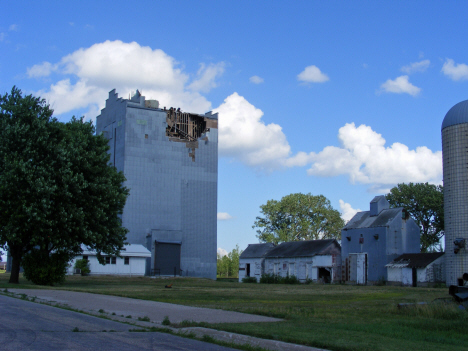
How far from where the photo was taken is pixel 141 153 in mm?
73938

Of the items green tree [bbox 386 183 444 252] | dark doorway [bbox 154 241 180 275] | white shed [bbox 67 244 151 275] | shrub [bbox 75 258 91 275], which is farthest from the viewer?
green tree [bbox 386 183 444 252]

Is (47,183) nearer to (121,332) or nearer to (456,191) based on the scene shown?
(121,332)

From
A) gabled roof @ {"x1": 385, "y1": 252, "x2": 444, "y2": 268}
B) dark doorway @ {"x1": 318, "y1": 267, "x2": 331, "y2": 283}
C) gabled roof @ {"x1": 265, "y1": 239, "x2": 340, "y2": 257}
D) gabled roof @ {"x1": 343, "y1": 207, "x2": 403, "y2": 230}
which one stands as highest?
gabled roof @ {"x1": 343, "y1": 207, "x2": 403, "y2": 230}

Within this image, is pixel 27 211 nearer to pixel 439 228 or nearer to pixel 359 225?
pixel 359 225

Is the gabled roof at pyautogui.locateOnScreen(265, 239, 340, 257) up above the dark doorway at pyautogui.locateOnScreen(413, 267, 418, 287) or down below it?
above

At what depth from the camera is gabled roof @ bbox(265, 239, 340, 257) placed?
207 feet

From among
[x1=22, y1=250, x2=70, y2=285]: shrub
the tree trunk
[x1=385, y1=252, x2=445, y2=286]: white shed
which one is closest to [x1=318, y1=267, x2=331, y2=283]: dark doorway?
[x1=385, y1=252, x2=445, y2=286]: white shed

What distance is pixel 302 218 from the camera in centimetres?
10562

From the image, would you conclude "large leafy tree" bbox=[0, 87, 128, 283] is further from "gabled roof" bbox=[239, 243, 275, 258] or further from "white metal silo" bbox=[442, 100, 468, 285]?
"gabled roof" bbox=[239, 243, 275, 258]

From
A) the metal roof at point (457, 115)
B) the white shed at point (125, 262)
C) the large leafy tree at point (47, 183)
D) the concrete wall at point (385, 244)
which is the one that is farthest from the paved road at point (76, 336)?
the white shed at point (125, 262)

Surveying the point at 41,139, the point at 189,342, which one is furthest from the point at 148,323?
the point at 41,139

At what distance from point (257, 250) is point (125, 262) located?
20975 mm

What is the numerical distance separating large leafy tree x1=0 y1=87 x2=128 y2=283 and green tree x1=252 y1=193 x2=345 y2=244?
232 ft

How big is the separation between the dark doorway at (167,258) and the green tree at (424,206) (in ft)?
129
